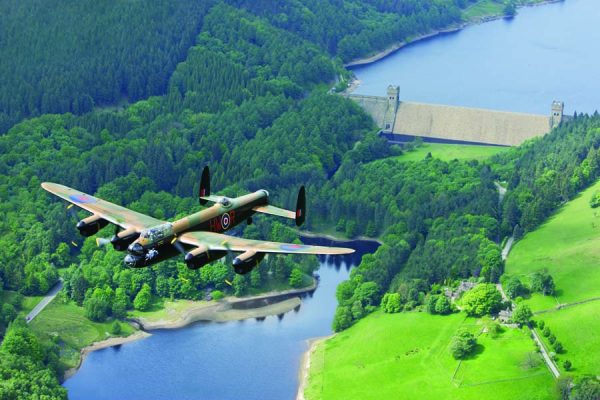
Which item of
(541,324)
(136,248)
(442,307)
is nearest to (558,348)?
(541,324)

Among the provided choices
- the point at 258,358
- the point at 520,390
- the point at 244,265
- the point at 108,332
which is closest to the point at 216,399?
the point at 258,358

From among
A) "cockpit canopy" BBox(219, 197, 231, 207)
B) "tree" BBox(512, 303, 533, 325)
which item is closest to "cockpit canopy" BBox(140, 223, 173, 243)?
"cockpit canopy" BBox(219, 197, 231, 207)

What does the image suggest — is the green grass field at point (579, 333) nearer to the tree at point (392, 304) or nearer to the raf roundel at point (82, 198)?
the tree at point (392, 304)

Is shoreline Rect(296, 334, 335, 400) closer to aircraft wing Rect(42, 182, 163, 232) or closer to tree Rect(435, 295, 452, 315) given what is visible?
tree Rect(435, 295, 452, 315)

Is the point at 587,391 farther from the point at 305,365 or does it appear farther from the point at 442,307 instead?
the point at 305,365

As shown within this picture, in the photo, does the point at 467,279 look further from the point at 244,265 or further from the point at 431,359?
the point at 244,265

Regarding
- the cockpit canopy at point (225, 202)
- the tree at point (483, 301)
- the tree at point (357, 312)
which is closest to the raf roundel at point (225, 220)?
the cockpit canopy at point (225, 202)
